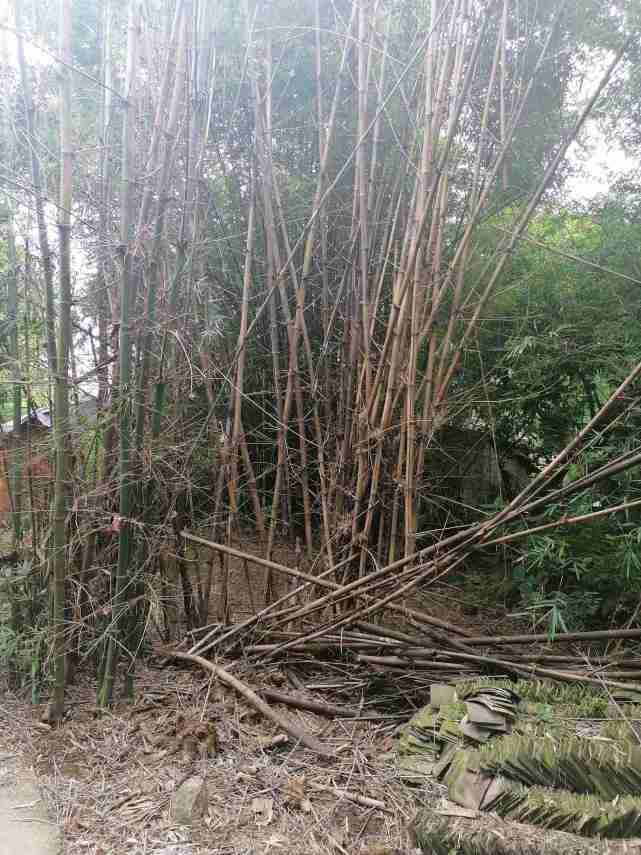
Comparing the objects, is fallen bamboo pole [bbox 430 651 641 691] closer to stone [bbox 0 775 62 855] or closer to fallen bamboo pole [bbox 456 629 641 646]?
fallen bamboo pole [bbox 456 629 641 646]

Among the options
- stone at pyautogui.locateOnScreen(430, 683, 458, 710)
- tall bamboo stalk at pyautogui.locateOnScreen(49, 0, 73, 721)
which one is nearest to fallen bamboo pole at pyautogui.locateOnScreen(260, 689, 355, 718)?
stone at pyautogui.locateOnScreen(430, 683, 458, 710)

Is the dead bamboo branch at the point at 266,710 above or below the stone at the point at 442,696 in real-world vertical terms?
below

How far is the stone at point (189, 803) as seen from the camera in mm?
1739

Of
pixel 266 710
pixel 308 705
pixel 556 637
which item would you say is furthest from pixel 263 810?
pixel 556 637

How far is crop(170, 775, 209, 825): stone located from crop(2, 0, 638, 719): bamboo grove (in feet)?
1.83

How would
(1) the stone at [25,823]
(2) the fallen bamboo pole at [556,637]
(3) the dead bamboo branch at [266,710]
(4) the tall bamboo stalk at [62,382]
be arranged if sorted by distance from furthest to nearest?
1. (2) the fallen bamboo pole at [556,637]
2. (3) the dead bamboo branch at [266,710]
3. (4) the tall bamboo stalk at [62,382]
4. (1) the stone at [25,823]

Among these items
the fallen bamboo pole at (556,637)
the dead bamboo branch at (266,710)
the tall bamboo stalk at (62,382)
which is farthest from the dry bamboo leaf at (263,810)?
the fallen bamboo pole at (556,637)

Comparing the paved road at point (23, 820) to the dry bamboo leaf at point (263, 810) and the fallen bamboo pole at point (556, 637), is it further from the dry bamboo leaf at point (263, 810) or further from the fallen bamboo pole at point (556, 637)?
the fallen bamboo pole at point (556, 637)

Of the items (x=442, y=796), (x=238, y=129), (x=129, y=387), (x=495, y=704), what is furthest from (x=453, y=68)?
(x=442, y=796)

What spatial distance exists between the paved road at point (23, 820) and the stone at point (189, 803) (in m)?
0.29

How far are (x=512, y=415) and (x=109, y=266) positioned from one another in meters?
2.31

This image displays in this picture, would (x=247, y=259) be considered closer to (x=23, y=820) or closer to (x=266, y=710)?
(x=266, y=710)

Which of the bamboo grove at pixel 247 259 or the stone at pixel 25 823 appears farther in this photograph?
the bamboo grove at pixel 247 259

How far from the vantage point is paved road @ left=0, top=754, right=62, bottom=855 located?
5.51ft
